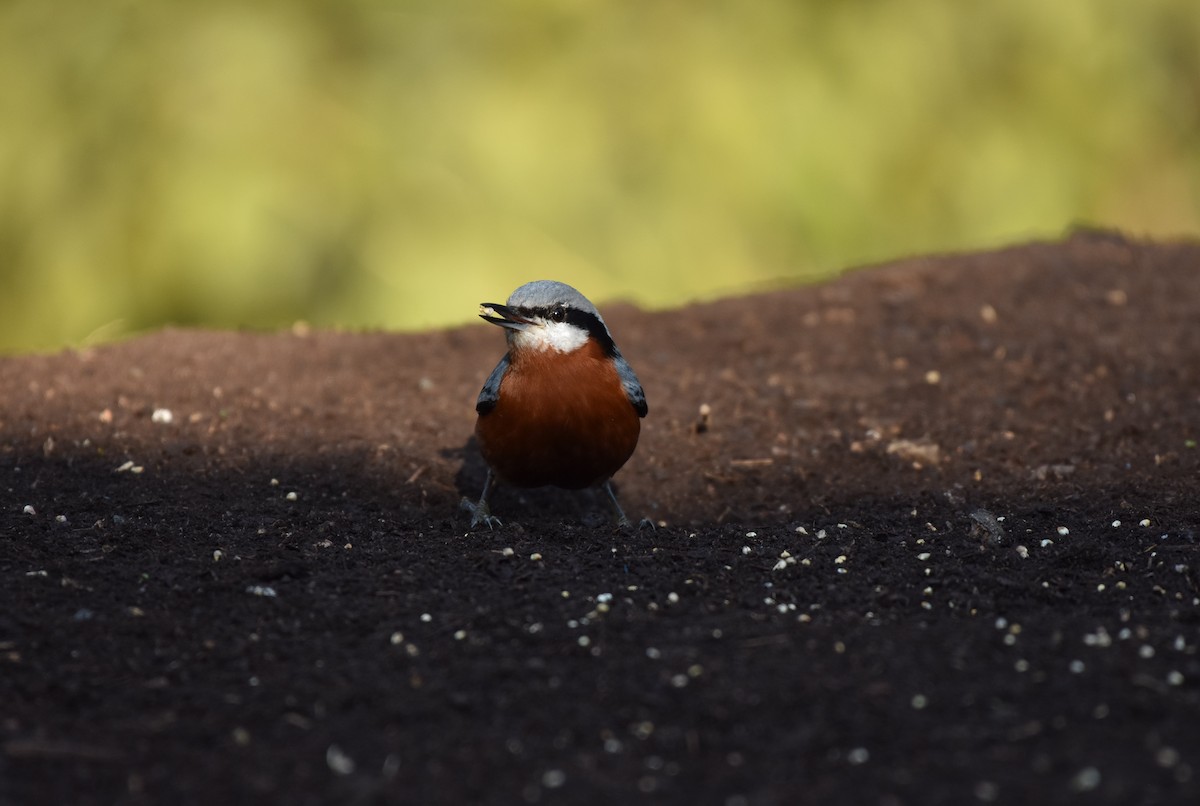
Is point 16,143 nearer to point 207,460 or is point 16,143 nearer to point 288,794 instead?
point 207,460

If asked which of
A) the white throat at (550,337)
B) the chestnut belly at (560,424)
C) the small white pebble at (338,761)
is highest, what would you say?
the white throat at (550,337)

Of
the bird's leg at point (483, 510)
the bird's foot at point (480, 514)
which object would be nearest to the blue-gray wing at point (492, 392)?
the bird's leg at point (483, 510)

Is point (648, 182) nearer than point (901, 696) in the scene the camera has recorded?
No

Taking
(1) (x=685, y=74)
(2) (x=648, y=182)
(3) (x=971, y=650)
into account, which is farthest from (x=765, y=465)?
(1) (x=685, y=74)

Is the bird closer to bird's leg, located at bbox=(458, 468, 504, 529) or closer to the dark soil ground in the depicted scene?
bird's leg, located at bbox=(458, 468, 504, 529)

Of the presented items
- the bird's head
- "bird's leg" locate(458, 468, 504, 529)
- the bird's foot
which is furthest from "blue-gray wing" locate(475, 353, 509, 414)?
the bird's foot

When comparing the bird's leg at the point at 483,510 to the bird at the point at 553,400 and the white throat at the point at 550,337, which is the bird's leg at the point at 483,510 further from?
the white throat at the point at 550,337
